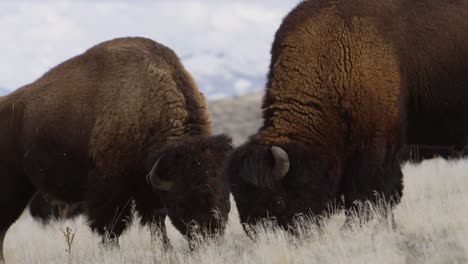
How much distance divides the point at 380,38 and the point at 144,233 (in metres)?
4.30

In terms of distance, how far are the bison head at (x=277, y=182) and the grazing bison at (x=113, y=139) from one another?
2.34 feet

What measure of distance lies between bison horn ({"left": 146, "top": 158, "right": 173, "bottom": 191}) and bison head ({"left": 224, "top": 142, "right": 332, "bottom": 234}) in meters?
1.07

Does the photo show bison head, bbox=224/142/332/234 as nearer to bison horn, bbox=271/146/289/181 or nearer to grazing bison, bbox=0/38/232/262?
bison horn, bbox=271/146/289/181

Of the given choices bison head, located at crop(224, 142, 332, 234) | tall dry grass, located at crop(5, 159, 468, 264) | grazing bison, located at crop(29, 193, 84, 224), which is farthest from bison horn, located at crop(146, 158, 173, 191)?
grazing bison, located at crop(29, 193, 84, 224)

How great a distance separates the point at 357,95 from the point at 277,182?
4.05 ft

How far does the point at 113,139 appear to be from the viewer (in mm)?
8711

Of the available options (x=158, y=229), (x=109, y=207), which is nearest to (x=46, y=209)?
(x=109, y=207)

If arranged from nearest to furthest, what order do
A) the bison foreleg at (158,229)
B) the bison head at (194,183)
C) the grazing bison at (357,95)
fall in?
the grazing bison at (357,95)
the bison head at (194,183)
the bison foreleg at (158,229)

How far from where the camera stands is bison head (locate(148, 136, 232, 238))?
7.55 m

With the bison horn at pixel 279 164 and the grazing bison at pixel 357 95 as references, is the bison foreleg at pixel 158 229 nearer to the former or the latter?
the grazing bison at pixel 357 95

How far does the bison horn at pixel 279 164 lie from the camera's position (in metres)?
7.04

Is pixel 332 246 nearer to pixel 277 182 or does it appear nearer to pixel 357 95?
pixel 277 182

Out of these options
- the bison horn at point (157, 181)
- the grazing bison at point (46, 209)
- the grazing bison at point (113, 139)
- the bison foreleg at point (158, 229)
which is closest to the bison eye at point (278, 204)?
the grazing bison at point (113, 139)

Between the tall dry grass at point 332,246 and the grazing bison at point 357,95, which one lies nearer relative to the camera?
the tall dry grass at point 332,246
